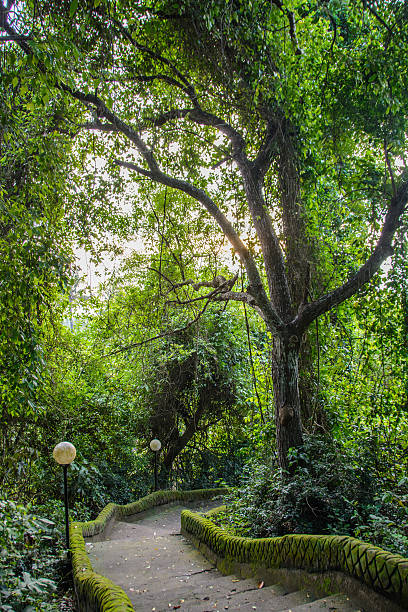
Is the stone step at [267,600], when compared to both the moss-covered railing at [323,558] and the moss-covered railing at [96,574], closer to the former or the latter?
the moss-covered railing at [323,558]

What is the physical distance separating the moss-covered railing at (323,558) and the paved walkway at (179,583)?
18 centimetres

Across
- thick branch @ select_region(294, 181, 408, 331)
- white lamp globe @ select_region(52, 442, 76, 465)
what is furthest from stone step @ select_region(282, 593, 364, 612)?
white lamp globe @ select_region(52, 442, 76, 465)

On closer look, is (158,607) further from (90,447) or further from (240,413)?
(240,413)

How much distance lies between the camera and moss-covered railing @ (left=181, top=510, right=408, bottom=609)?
237 cm

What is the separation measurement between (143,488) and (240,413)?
146 inches

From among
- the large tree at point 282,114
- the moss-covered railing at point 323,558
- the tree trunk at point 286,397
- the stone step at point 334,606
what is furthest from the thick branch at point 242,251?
the stone step at point 334,606

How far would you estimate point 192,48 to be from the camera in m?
5.84

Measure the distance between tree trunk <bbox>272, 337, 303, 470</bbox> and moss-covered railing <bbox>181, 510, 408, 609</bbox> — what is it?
1320 mm

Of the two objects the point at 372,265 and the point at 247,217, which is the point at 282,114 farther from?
the point at 372,265

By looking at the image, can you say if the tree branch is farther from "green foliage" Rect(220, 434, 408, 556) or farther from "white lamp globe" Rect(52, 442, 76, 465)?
"white lamp globe" Rect(52, 442, 76, 465)

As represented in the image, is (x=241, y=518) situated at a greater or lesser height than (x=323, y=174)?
lesser

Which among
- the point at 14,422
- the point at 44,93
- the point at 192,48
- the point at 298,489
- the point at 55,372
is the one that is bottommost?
the point at 298,489

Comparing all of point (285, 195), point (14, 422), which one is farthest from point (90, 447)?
point (285, 195)

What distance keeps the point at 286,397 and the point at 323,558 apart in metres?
2.66
